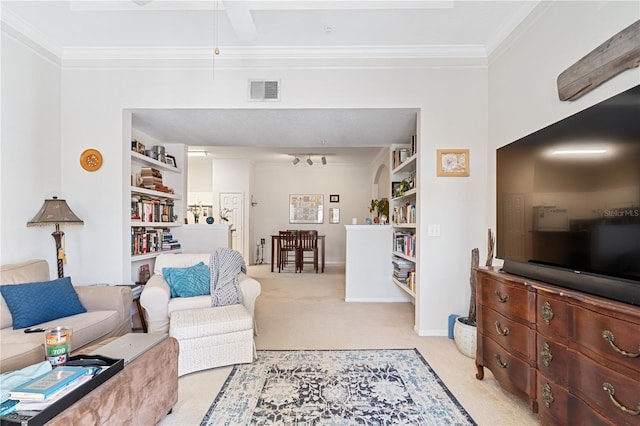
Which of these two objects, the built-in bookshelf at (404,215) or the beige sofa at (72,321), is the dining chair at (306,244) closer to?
the built-in bookshelf at (404,215)

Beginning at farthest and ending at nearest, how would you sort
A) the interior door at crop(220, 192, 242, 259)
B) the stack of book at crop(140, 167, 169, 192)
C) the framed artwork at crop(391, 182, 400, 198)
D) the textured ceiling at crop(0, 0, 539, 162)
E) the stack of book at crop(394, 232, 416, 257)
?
the interior door at crop(220, 192, 242, 259) → the framed artwork at crop(391, 182, 400, 198) → the stack of book at crop(140, 167, 169, 192) → the stack of book at crop(394, 232, 416, 257) → the textured ceiling at crop(0, 0, 539, 162)

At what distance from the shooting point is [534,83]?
2.32m

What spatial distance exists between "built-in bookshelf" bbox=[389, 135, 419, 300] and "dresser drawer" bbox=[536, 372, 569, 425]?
1.90 metres

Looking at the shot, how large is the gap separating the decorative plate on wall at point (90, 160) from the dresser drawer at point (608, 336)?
3.78 metres

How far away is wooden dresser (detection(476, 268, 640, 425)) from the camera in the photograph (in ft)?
3.70

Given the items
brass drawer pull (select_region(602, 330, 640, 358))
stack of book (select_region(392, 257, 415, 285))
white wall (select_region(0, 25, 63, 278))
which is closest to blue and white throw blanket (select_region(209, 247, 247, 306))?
white wall (select_region(0, 25, 63, 278))

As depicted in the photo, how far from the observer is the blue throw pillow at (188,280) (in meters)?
2.83

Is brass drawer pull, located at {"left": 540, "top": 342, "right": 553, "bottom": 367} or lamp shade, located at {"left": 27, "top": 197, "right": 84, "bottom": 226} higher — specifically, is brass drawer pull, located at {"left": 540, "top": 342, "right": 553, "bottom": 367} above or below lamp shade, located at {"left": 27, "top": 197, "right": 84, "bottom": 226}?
below

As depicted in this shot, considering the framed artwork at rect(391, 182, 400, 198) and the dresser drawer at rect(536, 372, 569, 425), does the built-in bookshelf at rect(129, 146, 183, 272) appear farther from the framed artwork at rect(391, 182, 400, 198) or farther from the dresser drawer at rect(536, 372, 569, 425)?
the dresser drawer at rect(536, 372, 569, 425)

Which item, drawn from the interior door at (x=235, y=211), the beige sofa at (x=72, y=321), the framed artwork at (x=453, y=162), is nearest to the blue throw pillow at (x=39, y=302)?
the beige sofa at (x=72, y=321)

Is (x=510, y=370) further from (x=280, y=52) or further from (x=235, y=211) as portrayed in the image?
(x=235, y=211)

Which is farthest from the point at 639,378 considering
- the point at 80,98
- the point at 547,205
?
the point at 80,98

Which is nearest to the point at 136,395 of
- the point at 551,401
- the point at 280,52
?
the point at 551,401

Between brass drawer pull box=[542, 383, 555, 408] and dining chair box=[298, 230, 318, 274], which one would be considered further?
dining chair box=[298, 230, 318, 274]
